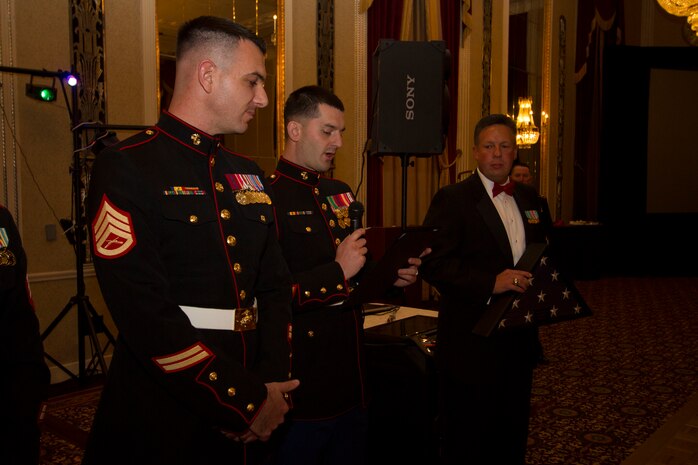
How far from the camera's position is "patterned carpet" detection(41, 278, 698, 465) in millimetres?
2996

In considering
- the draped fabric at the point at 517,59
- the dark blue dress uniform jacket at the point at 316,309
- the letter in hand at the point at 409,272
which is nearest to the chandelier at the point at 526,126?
the draped fabric at the point at 517,59

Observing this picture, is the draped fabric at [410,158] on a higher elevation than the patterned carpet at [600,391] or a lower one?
higher

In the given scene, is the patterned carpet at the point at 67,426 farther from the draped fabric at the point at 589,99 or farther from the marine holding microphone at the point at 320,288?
the draped fabric at the point at 589,99

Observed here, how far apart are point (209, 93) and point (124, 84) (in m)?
3.41

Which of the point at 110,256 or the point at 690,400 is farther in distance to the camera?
the point at 690,400

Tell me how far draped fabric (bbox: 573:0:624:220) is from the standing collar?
374 inches

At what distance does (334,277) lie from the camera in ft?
5.63

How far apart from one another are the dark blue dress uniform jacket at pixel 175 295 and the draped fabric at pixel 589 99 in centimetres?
948

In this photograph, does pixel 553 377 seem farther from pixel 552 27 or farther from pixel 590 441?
pixel 552 27

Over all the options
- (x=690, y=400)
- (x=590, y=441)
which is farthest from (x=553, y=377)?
(x=590, y=441)

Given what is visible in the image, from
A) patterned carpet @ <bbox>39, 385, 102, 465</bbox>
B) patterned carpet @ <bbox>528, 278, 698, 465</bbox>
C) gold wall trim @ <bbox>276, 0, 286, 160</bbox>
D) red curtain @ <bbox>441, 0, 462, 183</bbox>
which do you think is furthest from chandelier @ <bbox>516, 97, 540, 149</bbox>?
patterned carpet @ <bbox>39, 385, 102, 465</bbox>

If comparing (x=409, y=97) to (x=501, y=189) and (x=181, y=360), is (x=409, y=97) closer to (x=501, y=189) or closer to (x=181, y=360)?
(x=501, y=189)

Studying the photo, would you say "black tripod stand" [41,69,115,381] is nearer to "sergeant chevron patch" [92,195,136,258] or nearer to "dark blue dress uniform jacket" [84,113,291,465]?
"dark blue dress uniform jacket" [84,113,291,465]

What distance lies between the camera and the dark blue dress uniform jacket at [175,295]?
1123 millimetres
